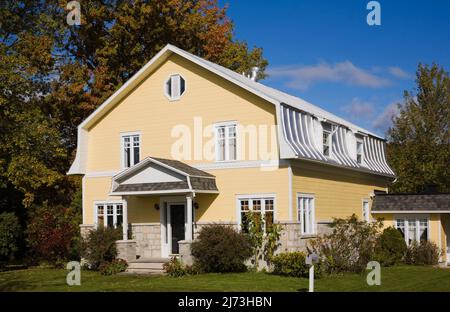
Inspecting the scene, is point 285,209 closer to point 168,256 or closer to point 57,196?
point 168,256

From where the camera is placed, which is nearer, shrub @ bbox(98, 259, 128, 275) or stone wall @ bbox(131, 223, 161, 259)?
shrub @ bbox(98, 259, 128, 275)

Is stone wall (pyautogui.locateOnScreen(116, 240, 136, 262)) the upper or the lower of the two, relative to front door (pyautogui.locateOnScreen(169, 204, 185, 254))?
lower

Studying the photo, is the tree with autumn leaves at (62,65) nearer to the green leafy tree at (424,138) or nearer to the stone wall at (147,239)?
the stone wall at (147,239)

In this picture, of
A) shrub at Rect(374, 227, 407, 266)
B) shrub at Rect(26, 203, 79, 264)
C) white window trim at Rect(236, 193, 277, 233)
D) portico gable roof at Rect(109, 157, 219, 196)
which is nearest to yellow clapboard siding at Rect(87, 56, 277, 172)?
portico gable roof at Rect(109, 157, 219, 196)

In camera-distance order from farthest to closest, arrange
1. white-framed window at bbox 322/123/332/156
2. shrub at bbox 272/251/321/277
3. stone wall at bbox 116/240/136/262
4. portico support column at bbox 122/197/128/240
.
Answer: white-framed window at bbox 322/123/332/156 < portico support column at bbox 122/197/128/240 < stone wall at bbox 116/240/136/262 < shrub at bbox 272/251/321/277

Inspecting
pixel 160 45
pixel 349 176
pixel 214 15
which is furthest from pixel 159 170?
pixel 214 15

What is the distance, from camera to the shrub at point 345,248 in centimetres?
2300

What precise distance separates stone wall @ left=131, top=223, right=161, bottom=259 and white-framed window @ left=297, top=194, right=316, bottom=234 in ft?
20.2

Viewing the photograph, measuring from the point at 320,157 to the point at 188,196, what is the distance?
18.4ft

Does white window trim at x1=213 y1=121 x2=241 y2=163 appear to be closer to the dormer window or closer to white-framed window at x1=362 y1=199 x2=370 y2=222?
the dormer window

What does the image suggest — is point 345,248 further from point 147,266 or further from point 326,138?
point 147,266

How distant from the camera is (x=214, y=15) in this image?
42.8 meters

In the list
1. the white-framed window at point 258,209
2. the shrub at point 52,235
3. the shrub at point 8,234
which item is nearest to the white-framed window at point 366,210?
the white-framed window at point 258,209

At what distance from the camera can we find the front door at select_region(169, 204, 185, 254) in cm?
2666
